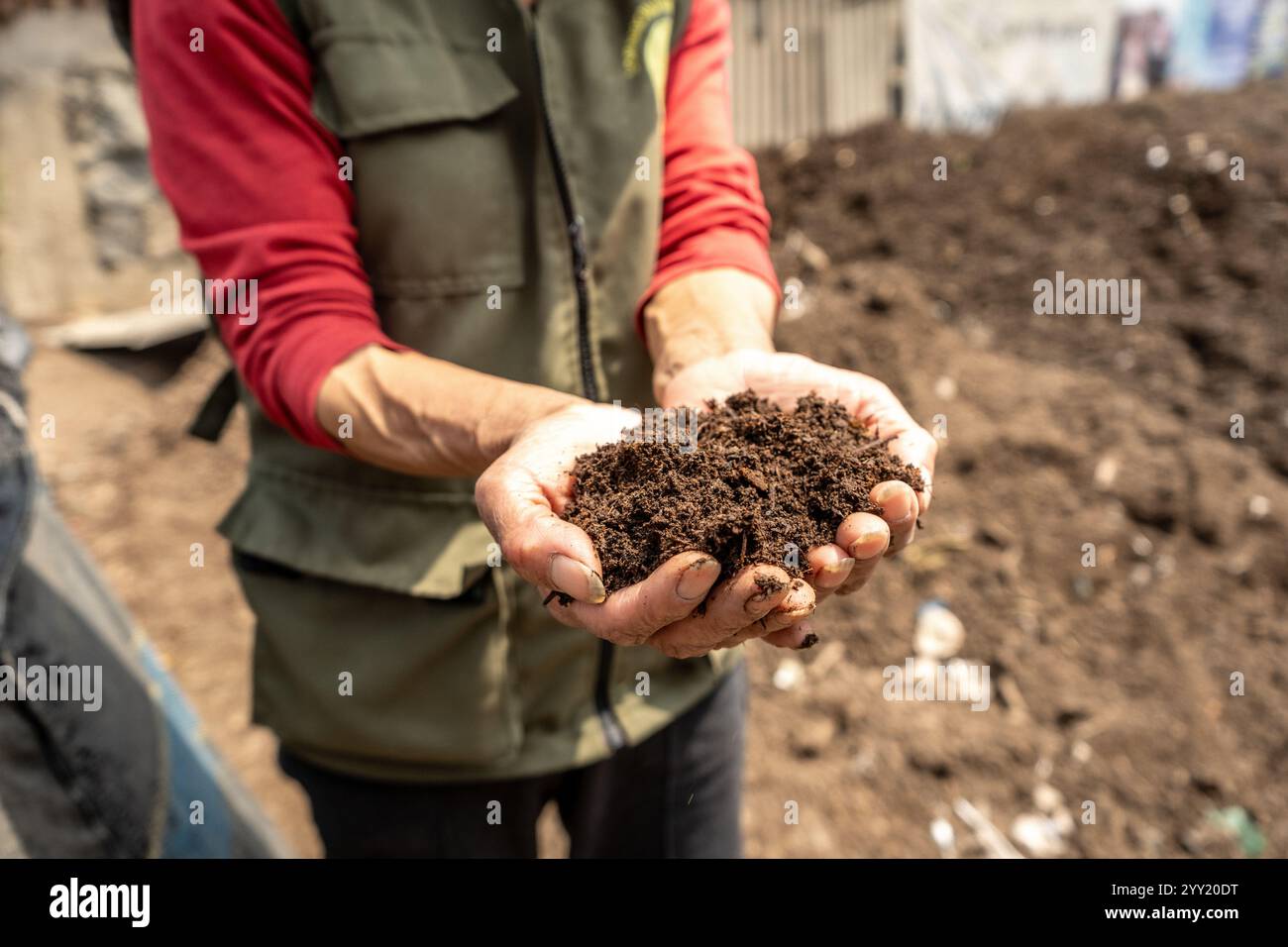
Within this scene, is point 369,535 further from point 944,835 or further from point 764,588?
point 944,835

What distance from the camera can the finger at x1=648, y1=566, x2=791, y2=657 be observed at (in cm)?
119

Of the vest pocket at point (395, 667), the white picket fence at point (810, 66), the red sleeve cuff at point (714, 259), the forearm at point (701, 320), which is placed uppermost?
the white picket fence at point (810, 66)

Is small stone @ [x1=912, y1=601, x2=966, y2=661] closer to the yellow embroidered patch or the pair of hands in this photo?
the pair of hands

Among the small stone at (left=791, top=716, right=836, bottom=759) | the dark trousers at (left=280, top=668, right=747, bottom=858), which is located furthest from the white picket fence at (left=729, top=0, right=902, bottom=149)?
the dark trousers at (left=280, top=668, right=747, bottom=858)

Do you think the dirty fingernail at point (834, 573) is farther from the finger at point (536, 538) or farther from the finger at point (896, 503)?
the finger at point (536, 538)

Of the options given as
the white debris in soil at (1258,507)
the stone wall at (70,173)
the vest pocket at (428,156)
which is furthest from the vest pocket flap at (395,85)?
the stone wall at (70,173)

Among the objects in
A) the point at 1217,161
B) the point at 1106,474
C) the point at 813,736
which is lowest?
the point at 813,736

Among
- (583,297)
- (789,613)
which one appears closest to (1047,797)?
(789,613)

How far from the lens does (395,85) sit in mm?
1492

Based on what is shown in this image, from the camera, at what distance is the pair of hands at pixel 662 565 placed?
1209 mm

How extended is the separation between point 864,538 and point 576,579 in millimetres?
420

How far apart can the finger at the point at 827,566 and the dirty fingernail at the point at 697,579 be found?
194mm

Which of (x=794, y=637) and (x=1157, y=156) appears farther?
(x=1157, y=156)
